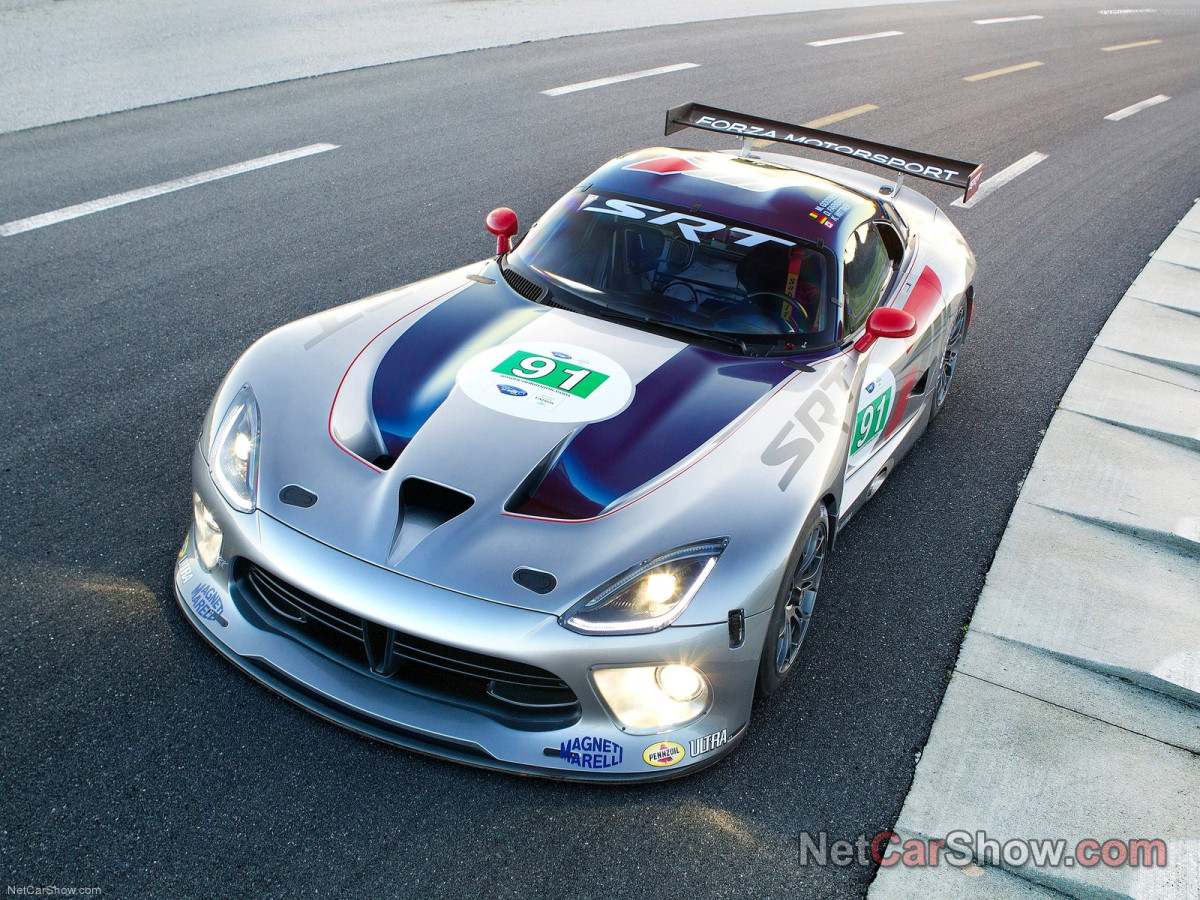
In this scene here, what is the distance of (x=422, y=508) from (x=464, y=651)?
1.57ft

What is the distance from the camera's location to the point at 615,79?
1152 cm

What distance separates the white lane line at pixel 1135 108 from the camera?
12.3 meters

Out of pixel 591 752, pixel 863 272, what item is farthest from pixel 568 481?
pixel 863 272

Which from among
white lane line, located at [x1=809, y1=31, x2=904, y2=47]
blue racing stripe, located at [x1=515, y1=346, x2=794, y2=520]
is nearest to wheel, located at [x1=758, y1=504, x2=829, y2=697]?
blue racing stripe, located at [x1=515, y1=346, x2=794, y2=520]

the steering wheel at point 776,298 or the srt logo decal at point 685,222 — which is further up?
the srt logo decal at point 685,222

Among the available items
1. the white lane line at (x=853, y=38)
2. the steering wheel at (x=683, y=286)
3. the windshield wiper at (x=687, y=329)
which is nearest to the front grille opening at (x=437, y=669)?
the windshield wiper at (x=687, y=329)

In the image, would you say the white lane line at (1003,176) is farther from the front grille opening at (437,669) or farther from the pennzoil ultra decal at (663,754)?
the front grille opening at (437,669)

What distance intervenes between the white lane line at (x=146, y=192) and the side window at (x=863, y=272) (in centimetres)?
494

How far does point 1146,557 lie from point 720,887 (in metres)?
2.69

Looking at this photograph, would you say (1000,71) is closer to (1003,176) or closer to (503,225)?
(1003,176)

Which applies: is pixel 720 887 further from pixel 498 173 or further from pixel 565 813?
pixel 498 173

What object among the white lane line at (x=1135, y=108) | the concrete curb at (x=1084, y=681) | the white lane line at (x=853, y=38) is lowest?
the white lane line at (x=1135, y=108)

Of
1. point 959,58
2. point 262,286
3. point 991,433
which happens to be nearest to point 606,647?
point 991,433

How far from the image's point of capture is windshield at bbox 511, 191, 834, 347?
3.89m
